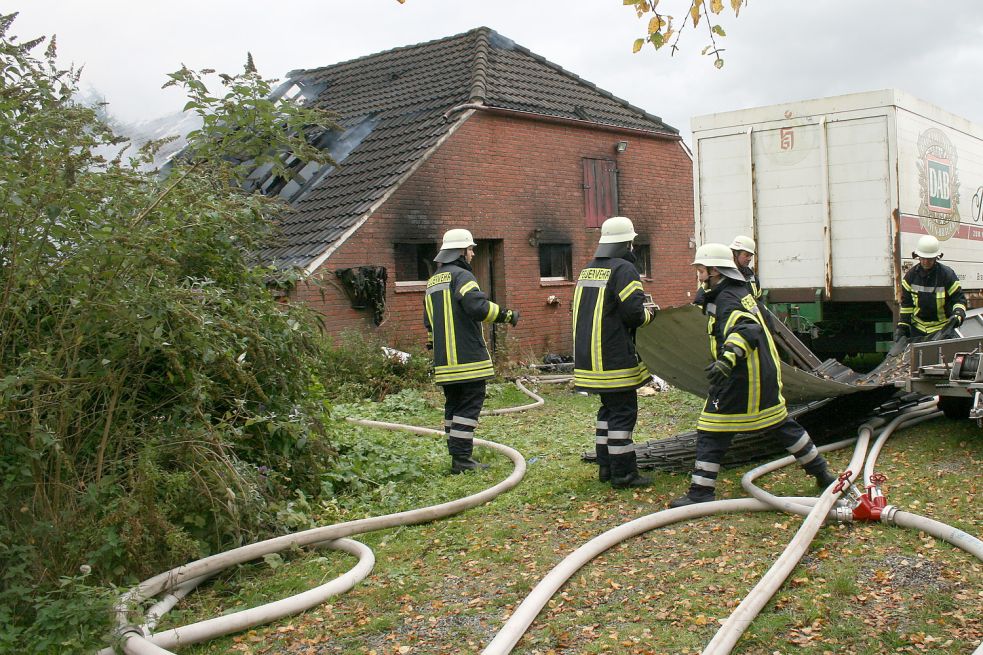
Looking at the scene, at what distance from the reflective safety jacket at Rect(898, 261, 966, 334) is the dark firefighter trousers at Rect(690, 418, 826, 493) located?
397cm

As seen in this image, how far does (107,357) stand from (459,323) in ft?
10.2

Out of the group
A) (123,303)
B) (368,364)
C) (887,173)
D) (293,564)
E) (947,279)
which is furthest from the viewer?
(368,364)

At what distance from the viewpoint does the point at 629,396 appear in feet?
20.1

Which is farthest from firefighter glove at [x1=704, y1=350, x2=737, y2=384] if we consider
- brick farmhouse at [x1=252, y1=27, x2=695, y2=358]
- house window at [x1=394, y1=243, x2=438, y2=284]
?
house window at [x1=394, y1=243, x2=438, y2=284]

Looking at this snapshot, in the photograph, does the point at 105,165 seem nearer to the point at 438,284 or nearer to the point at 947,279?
the point at 438,284

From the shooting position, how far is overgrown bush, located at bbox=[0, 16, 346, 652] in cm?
388

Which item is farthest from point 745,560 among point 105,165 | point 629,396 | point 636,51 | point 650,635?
point 105,165

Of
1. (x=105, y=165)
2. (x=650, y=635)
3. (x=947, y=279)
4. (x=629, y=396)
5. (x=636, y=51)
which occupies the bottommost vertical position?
(x=650, y=635)

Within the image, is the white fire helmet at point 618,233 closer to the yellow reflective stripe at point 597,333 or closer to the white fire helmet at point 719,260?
the yellow reflective stripe at point 597,333

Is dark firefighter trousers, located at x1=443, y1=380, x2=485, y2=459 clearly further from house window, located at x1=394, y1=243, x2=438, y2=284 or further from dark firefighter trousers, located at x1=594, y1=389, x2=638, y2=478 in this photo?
house window, located at x1=394, y1=243, x2=438, y2=284

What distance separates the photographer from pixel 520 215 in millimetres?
15711

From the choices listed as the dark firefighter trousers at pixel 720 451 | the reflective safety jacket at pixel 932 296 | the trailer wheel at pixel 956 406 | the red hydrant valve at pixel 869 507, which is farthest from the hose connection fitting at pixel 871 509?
the reflective safety jacket at pixel 932 296

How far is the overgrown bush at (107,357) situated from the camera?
3.88 m

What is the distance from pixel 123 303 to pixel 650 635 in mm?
2715
